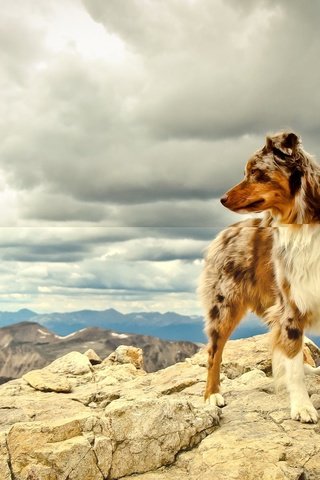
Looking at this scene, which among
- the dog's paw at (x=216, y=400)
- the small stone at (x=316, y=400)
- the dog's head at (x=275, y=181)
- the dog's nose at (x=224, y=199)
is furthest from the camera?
the dog's paw at (x=216, y=400)

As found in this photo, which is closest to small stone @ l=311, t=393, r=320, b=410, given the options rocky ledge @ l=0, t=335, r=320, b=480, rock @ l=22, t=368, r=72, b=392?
rocky ledge @ l=0, t=335, r=320, b=480

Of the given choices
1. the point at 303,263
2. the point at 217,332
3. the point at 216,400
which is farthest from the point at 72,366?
the point at 303,263

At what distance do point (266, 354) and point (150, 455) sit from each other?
6568 mm

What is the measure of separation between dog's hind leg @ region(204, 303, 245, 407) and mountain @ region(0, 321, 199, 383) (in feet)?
147

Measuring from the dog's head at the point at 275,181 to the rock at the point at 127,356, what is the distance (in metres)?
10.2

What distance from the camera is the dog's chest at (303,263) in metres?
7.26

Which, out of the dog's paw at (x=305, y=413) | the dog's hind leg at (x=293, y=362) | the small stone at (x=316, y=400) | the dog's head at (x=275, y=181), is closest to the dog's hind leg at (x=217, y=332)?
the dog's hind leg at (x=293, y=362)

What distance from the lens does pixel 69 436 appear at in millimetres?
6625

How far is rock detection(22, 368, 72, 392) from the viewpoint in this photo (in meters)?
12.4

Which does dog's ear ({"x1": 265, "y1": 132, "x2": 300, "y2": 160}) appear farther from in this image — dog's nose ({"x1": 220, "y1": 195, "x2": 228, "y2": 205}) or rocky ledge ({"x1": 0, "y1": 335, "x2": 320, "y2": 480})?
rocky ledge ({"x1": 0, "y1": 335, "x2": 320, "y2": 480})

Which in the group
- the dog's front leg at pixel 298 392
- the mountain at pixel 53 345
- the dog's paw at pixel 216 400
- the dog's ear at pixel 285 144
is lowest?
the mountain at pixel 53 345

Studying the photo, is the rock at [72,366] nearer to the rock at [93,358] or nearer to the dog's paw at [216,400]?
the rock at [93,358]

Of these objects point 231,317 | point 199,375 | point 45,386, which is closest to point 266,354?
point 199,375

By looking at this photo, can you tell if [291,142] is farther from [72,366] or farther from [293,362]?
[72,366]
